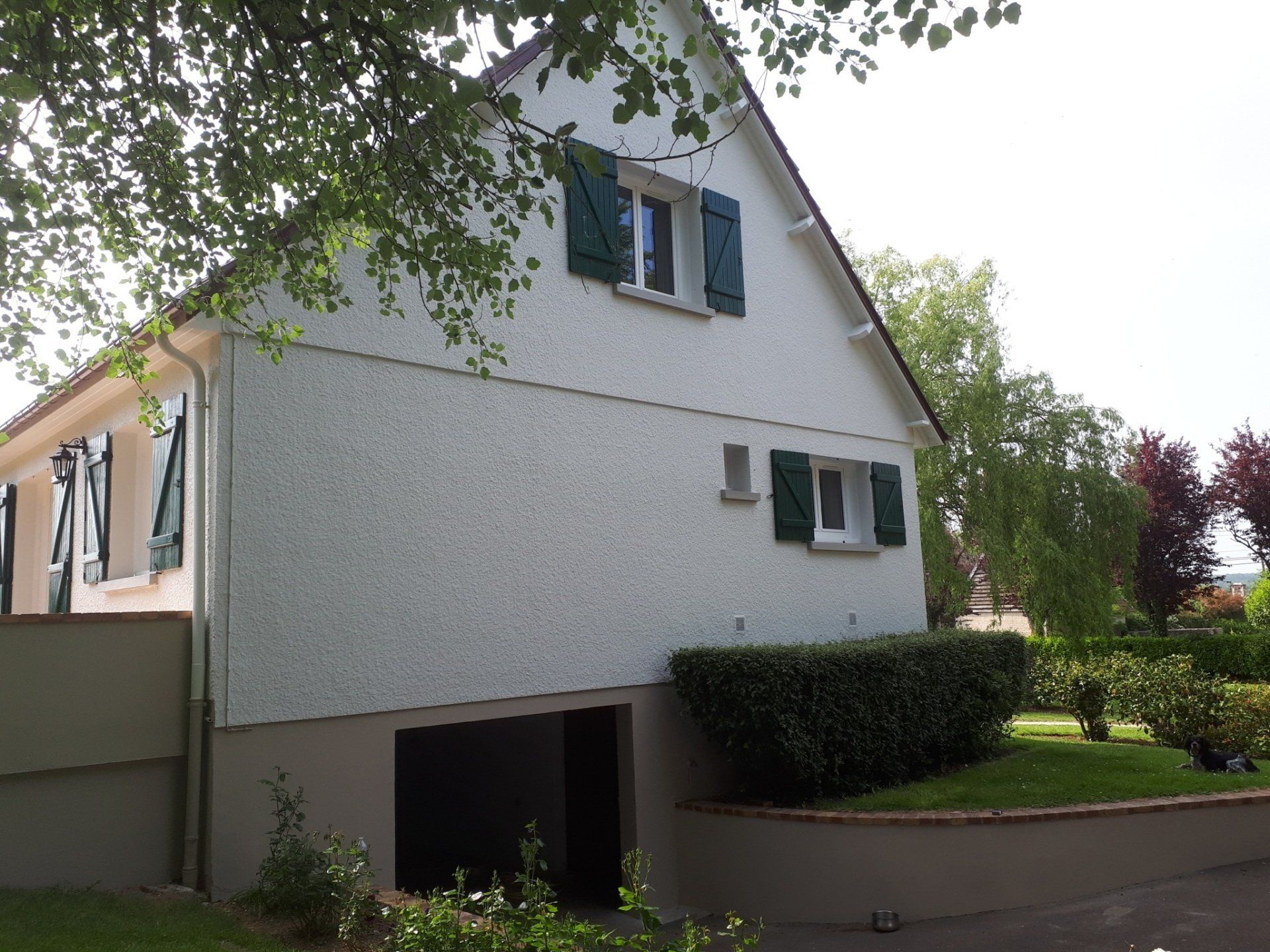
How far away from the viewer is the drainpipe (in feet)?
21.4

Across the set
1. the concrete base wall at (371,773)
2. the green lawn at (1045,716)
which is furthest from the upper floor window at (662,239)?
the green lawn at (1045,716)

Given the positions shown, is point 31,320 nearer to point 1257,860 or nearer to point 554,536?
point 554,536

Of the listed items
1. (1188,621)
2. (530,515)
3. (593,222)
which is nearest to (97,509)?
(530,515)

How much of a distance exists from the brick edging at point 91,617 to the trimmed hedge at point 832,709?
15.6 ft

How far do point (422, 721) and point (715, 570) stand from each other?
3.75m

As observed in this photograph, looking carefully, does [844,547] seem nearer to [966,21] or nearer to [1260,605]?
[966,21]

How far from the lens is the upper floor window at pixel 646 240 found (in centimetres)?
1042

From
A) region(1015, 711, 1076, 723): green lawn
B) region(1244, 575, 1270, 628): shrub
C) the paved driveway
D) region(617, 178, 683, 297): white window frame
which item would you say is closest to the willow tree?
region(1015, 711, 1076, 723): green lawn

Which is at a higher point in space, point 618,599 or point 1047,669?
point 618,599

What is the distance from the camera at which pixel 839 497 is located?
503 inches

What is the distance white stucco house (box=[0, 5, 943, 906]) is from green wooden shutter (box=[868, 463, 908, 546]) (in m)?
0.05

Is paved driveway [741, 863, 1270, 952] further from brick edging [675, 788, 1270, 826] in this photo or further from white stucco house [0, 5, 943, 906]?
white stucco house [0, 5, 943, 906]

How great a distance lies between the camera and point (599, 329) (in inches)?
382

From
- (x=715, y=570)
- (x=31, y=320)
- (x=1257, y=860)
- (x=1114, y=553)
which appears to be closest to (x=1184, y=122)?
(x=715, y=570)
